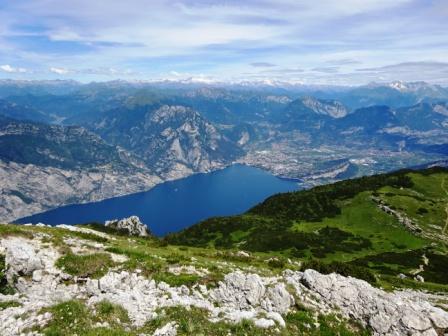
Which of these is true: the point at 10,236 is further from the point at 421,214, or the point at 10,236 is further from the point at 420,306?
the point at 421,214

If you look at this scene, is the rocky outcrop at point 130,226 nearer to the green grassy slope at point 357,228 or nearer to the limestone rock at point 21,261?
the green grassy slope at point 357,228

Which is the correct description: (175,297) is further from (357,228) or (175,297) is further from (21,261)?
(357,228)

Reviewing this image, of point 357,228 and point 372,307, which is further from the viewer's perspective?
point 357,228

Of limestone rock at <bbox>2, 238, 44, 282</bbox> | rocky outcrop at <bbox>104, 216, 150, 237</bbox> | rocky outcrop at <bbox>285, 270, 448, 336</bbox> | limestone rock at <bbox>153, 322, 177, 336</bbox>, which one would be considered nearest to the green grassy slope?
rocky outcrop at <bbox>104, 216, 150, 237</bbox>

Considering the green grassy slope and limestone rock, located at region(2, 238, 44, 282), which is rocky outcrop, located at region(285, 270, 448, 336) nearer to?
limestone rock, located at region(2, 238, 44, 282)

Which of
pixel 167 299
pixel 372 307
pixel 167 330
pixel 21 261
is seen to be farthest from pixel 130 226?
pixel 167 330

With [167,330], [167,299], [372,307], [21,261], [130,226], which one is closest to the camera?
[167,330]
